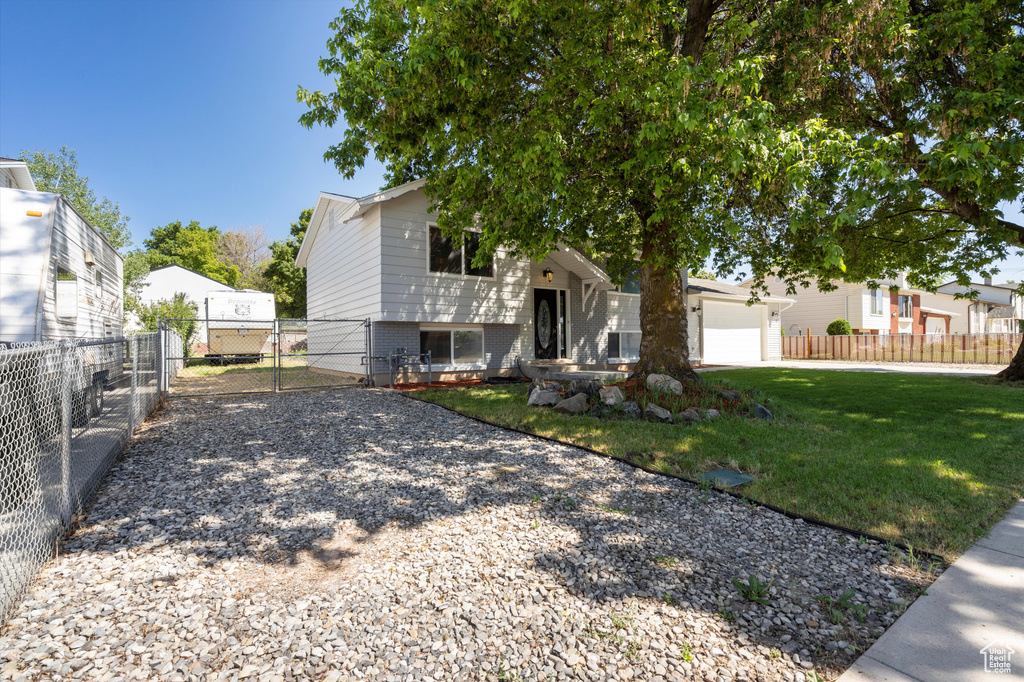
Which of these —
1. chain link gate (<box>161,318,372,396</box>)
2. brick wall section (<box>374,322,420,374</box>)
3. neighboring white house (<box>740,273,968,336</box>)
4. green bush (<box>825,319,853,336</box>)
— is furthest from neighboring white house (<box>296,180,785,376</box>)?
green bush (<box>825,319,853,336</box>)

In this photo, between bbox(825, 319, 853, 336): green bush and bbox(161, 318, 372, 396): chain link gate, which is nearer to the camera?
bbox(161, 318, 372, 396): chain link gate

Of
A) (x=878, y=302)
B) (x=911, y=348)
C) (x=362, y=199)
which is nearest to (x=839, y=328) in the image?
(x=911, y=348)

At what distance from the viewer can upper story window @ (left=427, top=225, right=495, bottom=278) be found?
11633 millimetres

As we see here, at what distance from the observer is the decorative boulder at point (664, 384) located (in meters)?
7.49

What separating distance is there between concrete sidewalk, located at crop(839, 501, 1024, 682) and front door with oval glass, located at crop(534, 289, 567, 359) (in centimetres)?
1163

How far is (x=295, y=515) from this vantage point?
3.48 meters

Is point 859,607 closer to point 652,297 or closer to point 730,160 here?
point 730,160

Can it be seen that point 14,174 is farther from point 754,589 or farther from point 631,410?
point 754,589

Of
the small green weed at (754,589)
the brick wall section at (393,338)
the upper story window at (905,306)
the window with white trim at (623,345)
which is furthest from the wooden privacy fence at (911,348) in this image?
the small green weed at (754,589)

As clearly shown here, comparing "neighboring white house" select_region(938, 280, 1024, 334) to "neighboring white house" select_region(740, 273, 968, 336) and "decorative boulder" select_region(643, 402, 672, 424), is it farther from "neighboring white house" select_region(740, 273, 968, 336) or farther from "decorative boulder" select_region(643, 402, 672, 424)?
"decorative boulder" select_region(643, 402, 672, 424)

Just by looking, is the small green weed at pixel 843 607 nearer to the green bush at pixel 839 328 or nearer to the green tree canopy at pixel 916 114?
the green tree canopy at pixel 916 114

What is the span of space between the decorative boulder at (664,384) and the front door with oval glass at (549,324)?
652 centimetres

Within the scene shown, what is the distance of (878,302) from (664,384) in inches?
1105

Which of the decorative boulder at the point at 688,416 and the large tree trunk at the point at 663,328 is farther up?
the large tree trunk at the point at 663,328
